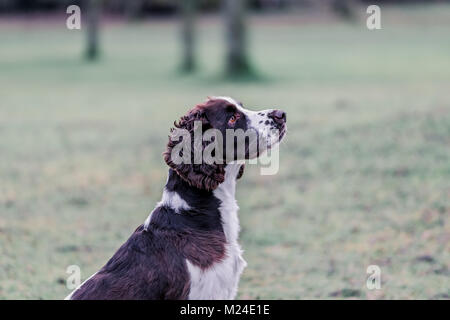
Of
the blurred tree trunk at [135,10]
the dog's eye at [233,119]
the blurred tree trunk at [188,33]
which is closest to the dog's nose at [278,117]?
the dog's eye at [233,119]

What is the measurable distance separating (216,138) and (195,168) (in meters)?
0.28

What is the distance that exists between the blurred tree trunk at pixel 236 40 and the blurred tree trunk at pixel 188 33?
8.22 ft

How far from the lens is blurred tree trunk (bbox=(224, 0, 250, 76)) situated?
1067 inches

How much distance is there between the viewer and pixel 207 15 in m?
61.1

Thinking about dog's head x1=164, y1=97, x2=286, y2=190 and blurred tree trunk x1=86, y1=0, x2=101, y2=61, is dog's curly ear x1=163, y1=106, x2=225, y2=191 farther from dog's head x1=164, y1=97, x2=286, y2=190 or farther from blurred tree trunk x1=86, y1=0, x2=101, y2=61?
blurred tree trunk x1=86, y1=0, x2=101, y2=61

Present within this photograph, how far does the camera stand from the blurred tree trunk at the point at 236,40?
27.1 metres

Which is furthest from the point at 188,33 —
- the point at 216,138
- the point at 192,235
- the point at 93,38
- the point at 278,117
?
the point at 192,235

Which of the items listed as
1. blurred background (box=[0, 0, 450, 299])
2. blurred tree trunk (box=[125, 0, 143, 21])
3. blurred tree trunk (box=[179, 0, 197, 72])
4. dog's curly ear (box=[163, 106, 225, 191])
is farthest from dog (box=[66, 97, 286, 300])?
blurred tree trunk (box=[125, 0, 143, 21])

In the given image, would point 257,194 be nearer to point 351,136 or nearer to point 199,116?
point 351,136

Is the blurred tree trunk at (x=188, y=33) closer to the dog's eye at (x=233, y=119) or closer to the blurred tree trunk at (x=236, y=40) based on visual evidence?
the blurred tree trunk at (x=236, y=40)

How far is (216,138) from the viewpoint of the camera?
531 centimetres
